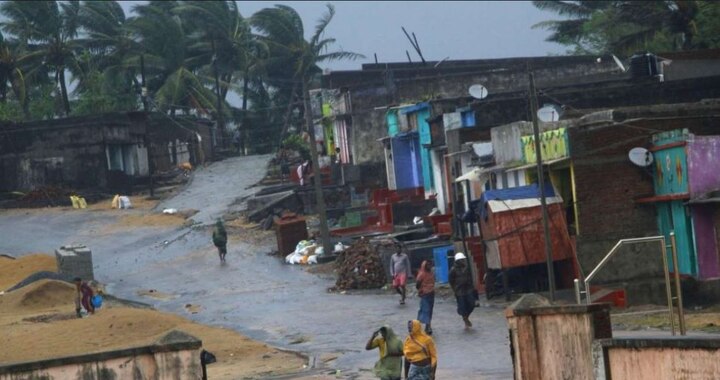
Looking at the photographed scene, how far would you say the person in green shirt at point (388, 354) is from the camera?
17.7 m

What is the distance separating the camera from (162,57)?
7000 cm

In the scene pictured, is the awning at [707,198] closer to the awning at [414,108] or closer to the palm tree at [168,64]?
the awning at [414,108]

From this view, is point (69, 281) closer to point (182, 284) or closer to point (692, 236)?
point (182, 284)

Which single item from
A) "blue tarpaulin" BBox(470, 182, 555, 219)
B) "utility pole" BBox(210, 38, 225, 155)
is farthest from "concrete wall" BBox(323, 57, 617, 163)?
"blue tarpaulin" BBox(470, 182, 555, 219)

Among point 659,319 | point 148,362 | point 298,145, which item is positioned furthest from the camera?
point 298,145

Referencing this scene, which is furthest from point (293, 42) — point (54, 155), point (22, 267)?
point (22, 267)

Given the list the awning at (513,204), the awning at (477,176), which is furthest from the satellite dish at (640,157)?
the awning at (477,176)

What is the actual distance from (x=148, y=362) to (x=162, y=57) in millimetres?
55560

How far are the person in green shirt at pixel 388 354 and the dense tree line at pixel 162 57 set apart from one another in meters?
49.4

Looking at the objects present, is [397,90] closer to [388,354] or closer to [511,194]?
[511,194]

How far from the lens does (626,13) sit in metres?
56.8

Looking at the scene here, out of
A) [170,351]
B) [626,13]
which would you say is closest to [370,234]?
[626,13]

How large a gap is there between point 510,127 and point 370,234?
337 inches

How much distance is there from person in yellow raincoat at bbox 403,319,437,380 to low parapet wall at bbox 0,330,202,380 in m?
2.97
